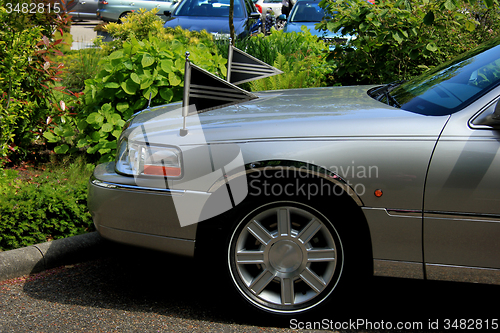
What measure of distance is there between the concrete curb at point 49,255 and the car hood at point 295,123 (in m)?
1.08

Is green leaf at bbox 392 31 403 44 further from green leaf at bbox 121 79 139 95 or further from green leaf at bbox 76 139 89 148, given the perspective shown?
green leaf at bbox 76 139 89 148

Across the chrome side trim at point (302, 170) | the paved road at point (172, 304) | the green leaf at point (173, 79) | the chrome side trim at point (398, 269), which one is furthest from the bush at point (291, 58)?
the chrome side trim at point (398, 269)

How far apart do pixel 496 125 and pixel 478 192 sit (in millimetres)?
353

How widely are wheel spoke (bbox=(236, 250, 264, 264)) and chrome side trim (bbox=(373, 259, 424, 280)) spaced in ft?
2.09

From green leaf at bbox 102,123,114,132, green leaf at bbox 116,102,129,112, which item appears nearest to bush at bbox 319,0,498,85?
green leaf at bbox 116,102,129,112

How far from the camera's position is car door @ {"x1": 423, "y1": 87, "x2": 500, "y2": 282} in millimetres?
2346

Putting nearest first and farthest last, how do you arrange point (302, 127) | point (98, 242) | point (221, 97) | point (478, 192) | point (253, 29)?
point (478, 192)
point (302, 127)
point (221, 97)
point (98, 242)
point (253, 29)

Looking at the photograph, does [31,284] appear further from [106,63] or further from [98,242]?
[106,63]

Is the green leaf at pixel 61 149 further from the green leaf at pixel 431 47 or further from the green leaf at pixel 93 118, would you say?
the green leaf at pixel 431 47

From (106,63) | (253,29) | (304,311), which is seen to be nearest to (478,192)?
(304,311)

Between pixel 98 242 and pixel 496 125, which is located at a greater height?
pixel 496 125

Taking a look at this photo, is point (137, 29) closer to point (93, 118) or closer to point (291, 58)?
point (93, 118)

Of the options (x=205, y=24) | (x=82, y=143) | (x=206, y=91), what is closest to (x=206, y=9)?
(x=205, y=24)

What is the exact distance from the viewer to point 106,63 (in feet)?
16.4
